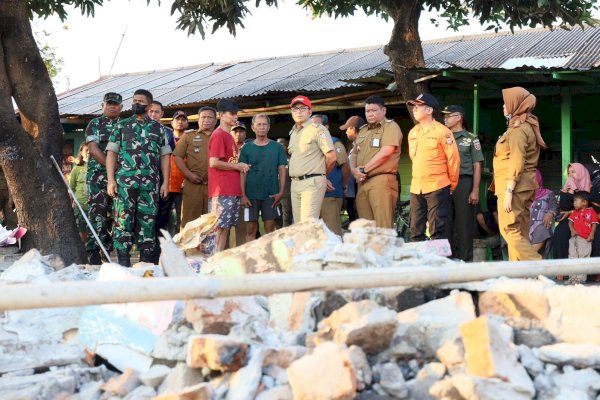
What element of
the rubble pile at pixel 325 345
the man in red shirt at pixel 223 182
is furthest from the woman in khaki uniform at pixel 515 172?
the rubble pile at pixel 325 345

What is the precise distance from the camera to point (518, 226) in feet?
23.6

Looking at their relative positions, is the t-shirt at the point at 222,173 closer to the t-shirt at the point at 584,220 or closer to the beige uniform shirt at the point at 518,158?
the beige uniform shirt at the point at 518,158

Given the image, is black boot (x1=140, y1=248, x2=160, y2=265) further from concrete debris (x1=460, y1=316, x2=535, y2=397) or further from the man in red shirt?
concrete debris (x1=460, y1=316, x2=535, y2=397)

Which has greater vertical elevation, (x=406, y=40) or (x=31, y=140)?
(x=406, y=40)

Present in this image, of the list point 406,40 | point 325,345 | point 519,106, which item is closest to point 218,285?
point 325,345

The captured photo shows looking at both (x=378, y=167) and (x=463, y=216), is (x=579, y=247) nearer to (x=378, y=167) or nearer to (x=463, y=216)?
(x=463, y=216)

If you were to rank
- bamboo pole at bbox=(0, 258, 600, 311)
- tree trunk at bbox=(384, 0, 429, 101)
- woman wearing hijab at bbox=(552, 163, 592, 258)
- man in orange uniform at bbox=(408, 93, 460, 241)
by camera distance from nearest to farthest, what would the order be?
1. bamboo pole at bbox=(0, 258, 600, 311)
2. man in orange uniform at bbox=(408, 93, 460, 241)
3. woman wearing hijab at bbox=(552, 163, 592, 258)
4. tree trunk at bbox=(384, 0, 429, 101)

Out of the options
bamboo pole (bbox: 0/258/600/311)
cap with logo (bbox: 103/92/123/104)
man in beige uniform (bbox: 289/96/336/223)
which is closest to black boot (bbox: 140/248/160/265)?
man in beige uniform (bbox: 289/96/336/223)

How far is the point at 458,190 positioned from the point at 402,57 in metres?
2.60

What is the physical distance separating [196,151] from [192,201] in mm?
531

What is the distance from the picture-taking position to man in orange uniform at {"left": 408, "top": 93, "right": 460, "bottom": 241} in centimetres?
714

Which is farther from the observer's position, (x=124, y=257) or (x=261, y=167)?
(x=261, y=167)

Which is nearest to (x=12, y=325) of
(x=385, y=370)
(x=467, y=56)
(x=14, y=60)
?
(x=385, y=370)

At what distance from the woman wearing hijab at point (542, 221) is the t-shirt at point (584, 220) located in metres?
0.43
